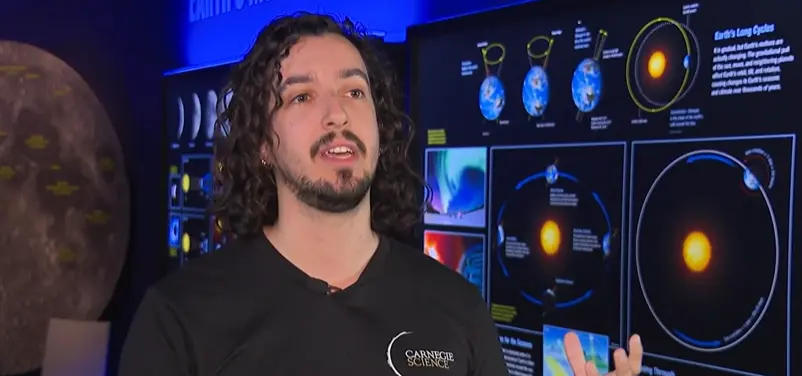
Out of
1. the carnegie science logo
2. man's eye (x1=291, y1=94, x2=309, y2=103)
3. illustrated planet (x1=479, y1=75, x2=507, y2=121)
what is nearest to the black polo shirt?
the carnegie science logo

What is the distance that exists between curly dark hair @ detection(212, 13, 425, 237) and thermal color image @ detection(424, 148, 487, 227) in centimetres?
33

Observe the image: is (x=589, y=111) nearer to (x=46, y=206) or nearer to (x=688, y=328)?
(x=688, y=328)

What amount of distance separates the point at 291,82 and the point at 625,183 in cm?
74

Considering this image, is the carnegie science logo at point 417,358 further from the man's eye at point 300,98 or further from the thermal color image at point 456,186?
the thermal color image at point 456,186

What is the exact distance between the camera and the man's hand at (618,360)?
1.39 m

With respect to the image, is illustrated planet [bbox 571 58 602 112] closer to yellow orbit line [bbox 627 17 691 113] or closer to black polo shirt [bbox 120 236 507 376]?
yellow orbit line [bbox 627 17 691 113]

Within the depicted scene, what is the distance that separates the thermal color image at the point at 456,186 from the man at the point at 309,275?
0.53m

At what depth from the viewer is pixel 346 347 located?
1.50m

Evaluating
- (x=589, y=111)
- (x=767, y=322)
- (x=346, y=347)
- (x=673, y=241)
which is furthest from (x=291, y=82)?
(x=767, y=322)

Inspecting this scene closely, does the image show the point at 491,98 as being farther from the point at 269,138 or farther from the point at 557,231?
the point at 269,138

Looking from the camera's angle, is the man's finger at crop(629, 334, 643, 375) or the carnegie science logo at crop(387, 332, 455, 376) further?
the carnegie science logo at crop(387, 332, 455, 376)

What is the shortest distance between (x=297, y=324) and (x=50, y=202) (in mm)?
2429

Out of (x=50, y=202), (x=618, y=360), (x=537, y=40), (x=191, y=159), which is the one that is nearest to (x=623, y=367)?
(x=618, y=360)

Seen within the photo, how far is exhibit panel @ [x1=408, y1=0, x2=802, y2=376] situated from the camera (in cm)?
159
